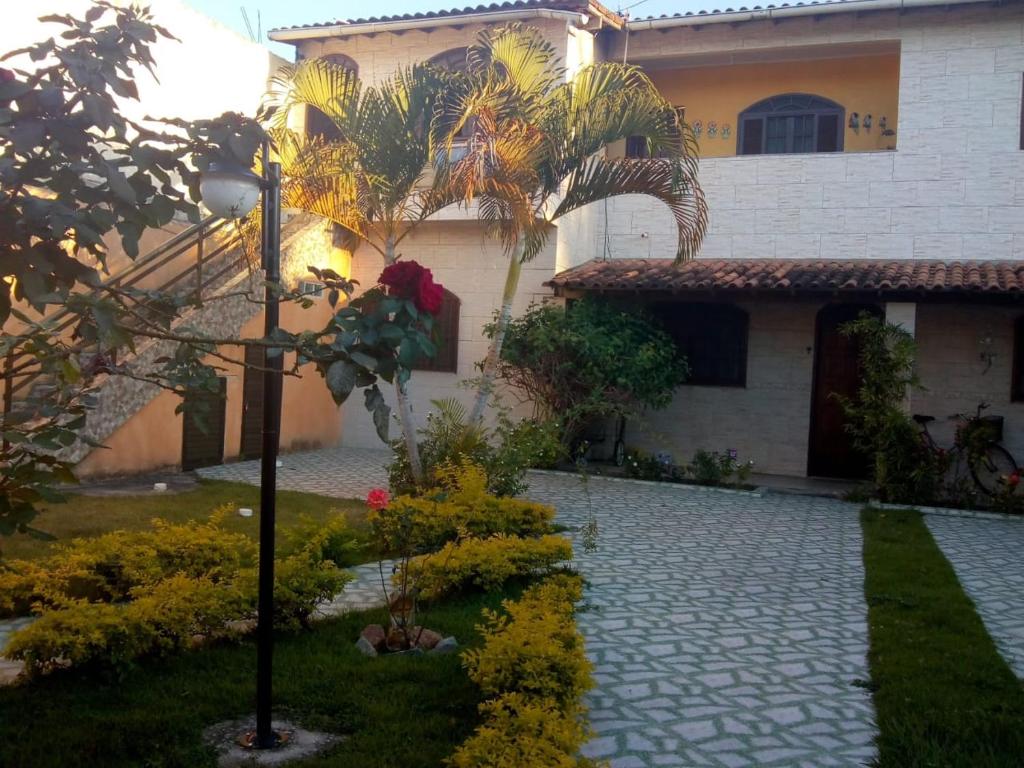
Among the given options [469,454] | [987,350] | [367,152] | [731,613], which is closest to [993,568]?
[731,613]

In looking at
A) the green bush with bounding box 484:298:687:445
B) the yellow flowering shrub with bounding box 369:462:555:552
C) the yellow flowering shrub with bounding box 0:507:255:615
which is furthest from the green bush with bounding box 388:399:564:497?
the yellow flowering shrub with bounding box 0:507:255:615

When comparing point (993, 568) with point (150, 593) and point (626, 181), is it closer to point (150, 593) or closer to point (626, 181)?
point (626, 181)

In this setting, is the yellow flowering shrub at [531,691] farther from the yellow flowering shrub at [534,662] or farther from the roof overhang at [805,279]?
the roof overhang at [805,279]

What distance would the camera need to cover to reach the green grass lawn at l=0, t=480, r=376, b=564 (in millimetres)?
7921

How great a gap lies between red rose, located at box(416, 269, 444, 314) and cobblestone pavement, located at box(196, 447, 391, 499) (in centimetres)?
794

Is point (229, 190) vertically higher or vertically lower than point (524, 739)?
higher

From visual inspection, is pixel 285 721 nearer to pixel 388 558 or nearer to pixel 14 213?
pixel 14 213

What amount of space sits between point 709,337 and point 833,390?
1.94 meters

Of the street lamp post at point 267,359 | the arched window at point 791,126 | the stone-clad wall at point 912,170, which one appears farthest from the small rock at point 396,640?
the arched window at point 791,126

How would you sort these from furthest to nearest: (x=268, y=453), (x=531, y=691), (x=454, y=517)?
(x=454, y=517)
(x=531, y=691)
(x=268, y=453)

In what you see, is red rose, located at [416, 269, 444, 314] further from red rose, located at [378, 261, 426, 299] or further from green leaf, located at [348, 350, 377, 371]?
green leaf, located at [348, 350, 377, 371]

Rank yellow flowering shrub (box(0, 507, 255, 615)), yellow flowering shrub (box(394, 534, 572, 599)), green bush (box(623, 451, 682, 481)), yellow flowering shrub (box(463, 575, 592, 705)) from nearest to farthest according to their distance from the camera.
A: yellow flowering shrub (box(463, 575, 592, 705)) < yellow flowering shrub (box(0, 507, 255, 615)) < yellow flowering shrub (box(394, 534, 572, 599)) < green bush (box(623, 451, 682, 481))

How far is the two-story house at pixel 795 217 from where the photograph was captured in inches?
528

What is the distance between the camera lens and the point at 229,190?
3855 mm
